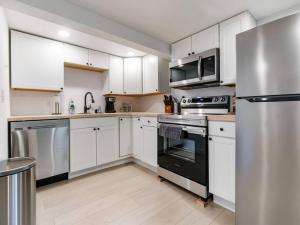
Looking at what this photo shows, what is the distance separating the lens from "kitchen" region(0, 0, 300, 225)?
46.1 inches

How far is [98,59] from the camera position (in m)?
3.11

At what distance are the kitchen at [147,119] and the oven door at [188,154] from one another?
0.6 inches

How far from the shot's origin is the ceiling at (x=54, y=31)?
2.02m

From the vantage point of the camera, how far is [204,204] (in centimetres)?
180

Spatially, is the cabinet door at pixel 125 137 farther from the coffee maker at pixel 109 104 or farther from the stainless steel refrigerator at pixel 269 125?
the stainless steel refrigerator at pixel 269 125

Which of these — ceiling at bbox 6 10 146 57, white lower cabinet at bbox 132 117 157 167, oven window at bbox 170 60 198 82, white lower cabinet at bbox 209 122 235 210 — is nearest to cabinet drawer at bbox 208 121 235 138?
white lower cabinet at bbox 209 122 235 210

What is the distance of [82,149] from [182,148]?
154 centimetres

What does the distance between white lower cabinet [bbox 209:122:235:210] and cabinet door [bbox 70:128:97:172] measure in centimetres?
181

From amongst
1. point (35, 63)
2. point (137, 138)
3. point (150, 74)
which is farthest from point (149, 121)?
point (35, 63)

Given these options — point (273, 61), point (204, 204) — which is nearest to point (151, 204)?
point (204, 204)

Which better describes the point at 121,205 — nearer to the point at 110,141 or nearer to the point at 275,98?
the point at 110,141

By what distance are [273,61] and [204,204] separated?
1.54 metres

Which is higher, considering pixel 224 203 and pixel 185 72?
pixel 185 72

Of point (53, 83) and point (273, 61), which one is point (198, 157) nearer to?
point (273, 61)
